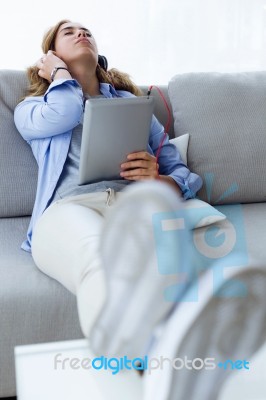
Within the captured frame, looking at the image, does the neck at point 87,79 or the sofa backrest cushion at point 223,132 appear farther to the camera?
the sofa backrest cushion at point 223,132

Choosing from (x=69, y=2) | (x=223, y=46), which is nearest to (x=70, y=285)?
(x=69, y=2)

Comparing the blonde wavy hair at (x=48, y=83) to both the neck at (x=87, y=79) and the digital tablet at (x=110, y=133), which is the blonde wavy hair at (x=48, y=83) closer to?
the neck at (x=87, y=79)

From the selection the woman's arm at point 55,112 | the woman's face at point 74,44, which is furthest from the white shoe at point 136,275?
the woman's face at point 74,44

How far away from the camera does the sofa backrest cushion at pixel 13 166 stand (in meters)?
2.03

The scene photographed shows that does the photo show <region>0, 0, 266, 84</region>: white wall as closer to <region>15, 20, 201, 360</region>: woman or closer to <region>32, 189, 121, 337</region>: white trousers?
<region>15, 20, 201, 360</region>: woman

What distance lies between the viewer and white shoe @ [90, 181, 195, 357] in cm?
87

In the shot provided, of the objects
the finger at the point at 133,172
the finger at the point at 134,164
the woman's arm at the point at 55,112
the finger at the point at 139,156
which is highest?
the woman's arm at the point at 55,112

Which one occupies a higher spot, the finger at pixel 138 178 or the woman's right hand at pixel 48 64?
the woman's right hand at pixel 48 64

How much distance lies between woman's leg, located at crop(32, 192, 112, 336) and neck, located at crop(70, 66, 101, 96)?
449 millimetres

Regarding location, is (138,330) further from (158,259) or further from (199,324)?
(158,259)

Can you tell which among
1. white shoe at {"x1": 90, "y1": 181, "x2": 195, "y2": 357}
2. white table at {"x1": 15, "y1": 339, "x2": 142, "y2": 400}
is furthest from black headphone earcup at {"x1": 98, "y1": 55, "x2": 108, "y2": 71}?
white shoe at {"x1": 90, "y1": 181, "x2": 195, "y2": 357}

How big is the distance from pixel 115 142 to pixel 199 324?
91cm

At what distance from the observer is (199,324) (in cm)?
85

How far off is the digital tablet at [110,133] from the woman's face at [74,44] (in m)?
0.42
